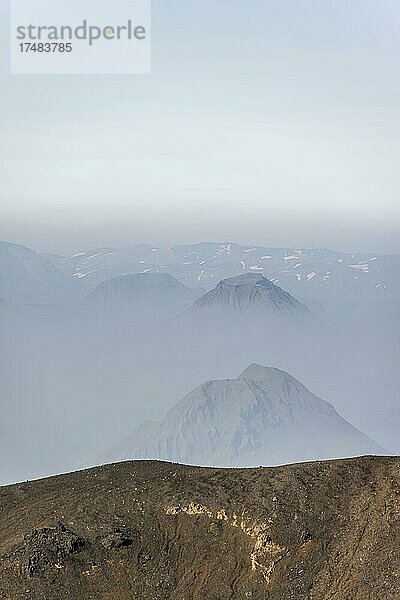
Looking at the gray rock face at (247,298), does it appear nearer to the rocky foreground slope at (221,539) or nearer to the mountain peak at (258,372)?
the mountain peak at (258,372)

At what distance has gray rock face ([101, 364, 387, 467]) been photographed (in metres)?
132

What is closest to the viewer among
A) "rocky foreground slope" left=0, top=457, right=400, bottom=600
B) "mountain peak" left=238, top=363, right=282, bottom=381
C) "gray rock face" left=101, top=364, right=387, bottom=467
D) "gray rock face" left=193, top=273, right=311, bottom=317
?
"rocky foreground slope" left=0, top=457, right=400, bottom=600

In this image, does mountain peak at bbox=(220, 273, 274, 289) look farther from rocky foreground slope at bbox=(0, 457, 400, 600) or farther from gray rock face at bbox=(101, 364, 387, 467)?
rocky foreground slope at bbox=(0, 457, 400, 600)

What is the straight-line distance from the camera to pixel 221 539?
22750 millimetres

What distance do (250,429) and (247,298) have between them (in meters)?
26.2

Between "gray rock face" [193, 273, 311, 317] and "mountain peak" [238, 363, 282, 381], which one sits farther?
"gray rock face" [193, 273, 311, 317]

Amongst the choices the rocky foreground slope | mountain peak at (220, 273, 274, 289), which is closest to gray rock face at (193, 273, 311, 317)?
mountain peak at (220, 273, 274, 289)

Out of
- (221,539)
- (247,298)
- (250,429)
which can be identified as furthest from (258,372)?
(221,539)

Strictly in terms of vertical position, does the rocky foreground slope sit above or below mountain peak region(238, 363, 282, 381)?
above

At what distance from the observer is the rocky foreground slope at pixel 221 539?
21.2 metres

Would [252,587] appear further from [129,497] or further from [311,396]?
[311,396]

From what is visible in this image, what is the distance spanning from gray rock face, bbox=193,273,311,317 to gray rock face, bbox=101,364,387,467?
15417mm

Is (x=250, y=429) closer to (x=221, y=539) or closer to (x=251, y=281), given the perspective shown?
(x=251, y=281)

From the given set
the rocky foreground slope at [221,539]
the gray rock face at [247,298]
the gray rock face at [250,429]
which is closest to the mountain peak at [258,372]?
the gray rock face at [250,429]
